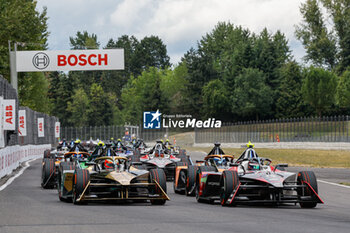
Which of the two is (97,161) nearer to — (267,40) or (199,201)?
(199,201)

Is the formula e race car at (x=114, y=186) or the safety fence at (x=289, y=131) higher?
the safety fence at (x=289, y=131)

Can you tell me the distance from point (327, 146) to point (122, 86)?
115m

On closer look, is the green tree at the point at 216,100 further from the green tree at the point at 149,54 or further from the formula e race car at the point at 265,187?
the formula e race car at the point at 265,187

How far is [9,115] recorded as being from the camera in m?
28.7

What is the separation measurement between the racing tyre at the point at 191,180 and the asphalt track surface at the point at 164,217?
3.54ft

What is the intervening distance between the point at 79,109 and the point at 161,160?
11032 cm

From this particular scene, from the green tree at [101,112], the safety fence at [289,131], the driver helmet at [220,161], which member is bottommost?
the driver helmet at [220,161]

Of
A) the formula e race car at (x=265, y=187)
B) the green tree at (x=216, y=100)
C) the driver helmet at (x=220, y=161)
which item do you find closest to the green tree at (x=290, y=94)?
the green tree at (x=216, y=100)

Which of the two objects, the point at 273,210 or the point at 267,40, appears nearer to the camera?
the point at 273,210

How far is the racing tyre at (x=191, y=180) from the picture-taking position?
17.7 metres

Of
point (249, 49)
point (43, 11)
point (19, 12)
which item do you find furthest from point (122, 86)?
point (19, 12)

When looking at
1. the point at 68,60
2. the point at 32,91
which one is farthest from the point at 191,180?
the point at 32,91

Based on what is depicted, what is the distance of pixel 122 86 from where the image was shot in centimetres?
16675

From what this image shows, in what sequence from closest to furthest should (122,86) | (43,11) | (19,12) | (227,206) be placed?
(227,206), (19,12), (43,11), (122,86)
